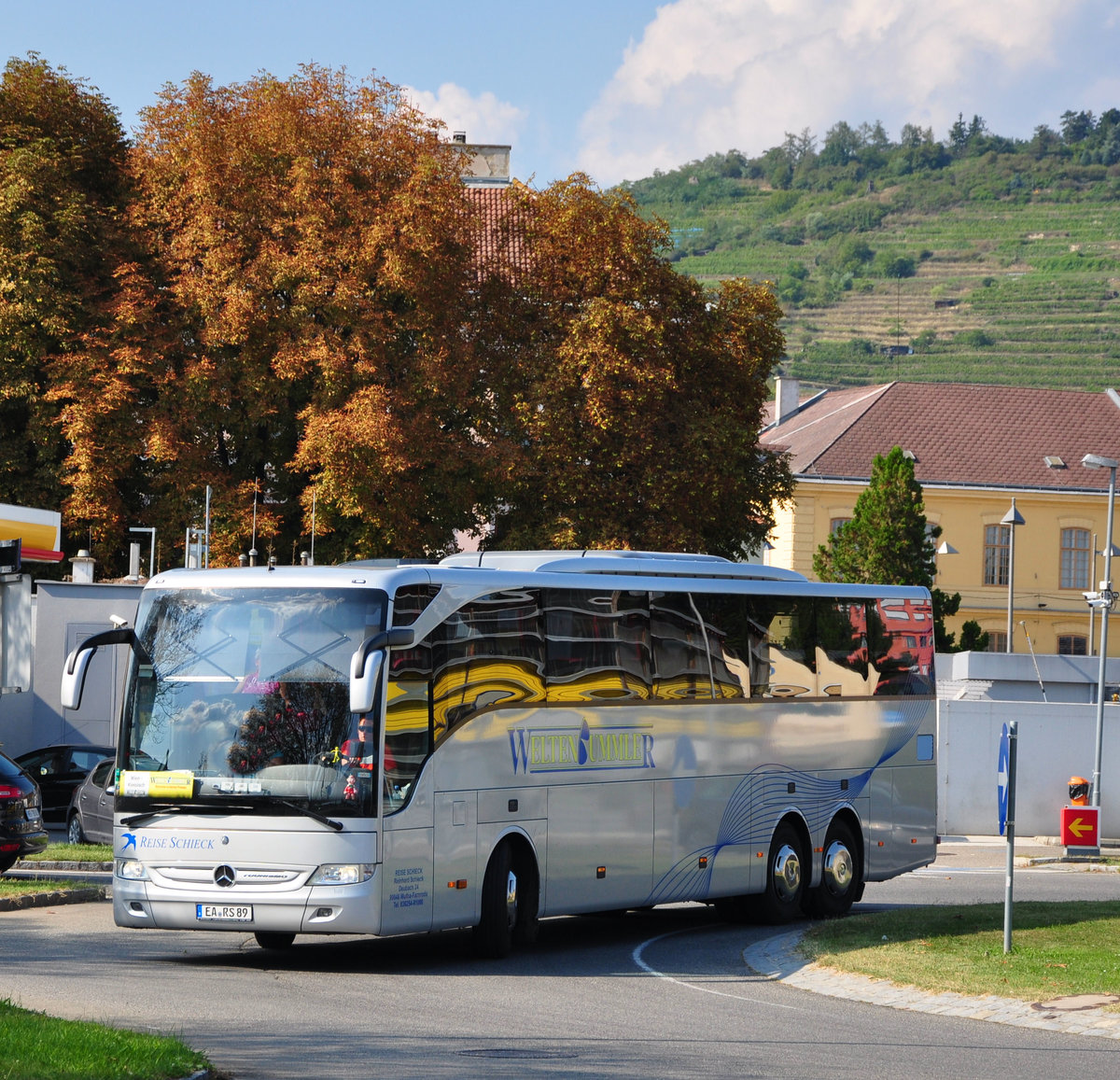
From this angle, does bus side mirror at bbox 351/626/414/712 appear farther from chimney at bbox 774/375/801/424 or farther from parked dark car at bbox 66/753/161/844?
chimney at bbox 774/375/801/424

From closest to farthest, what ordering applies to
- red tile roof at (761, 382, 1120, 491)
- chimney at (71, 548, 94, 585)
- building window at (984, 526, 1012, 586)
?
chimney at (71, 548, 94, 585), red tile roof at (761, 382, 1120, 491), building window at (984, 526, 1012, 586)

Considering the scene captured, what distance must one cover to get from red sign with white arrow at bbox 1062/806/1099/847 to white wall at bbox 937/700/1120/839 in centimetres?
367

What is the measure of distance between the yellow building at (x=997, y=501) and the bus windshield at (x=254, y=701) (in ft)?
173

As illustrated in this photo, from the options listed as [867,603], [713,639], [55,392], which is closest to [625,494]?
[55,392]

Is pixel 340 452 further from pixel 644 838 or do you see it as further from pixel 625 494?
pixel 644 838

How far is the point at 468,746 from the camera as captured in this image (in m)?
14.8

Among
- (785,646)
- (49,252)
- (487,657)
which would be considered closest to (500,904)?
(487,657)

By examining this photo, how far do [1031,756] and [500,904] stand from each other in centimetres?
2318

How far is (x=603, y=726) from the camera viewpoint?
16422mm

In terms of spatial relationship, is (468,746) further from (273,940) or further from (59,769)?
(59,769)

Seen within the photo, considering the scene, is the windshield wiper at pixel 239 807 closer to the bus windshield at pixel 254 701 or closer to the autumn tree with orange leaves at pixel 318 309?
the bus windshield at pixel 254 701

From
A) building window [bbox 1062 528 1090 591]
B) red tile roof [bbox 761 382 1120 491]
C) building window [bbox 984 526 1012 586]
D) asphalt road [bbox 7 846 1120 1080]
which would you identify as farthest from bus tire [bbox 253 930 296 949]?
building window [bbox 1062 528 1090 591]

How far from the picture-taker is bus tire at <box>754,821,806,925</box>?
61.8ft

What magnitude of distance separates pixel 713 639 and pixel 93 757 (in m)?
14.7
